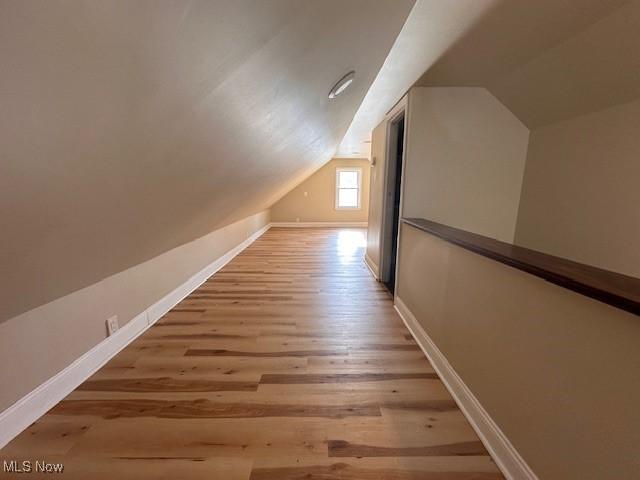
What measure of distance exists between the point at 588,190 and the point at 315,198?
647 cm

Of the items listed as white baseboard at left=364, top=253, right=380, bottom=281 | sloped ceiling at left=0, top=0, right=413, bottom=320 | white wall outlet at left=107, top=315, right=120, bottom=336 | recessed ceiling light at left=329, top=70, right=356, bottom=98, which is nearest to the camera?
sloped ceiling at left=0, top=0, right=413, bottom=320

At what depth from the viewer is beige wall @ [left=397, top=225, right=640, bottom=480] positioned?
0.73 m

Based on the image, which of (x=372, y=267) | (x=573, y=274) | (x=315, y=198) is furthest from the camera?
(x=315, y=198)

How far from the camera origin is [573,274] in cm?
87

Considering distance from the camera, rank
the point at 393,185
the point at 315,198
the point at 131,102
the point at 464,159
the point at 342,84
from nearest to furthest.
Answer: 1. the point at 131,102
2. the point at 342,84
3. the point at 464,159
4. the point at 393,185
5. the point at 315,198

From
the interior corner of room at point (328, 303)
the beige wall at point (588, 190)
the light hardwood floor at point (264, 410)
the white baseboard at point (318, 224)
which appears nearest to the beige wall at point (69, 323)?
the interior corner of room at point (328, 303)

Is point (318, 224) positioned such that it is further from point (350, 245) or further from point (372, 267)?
point (372, 267)

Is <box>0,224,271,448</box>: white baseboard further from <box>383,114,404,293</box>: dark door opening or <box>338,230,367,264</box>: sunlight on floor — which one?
<box>338,230,367,264</box>: sunlight on floor

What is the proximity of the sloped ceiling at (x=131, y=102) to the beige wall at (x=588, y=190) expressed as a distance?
4.82 feet

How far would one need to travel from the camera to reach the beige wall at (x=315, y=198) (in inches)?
310

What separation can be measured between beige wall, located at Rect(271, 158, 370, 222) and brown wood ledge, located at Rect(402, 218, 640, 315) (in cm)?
671

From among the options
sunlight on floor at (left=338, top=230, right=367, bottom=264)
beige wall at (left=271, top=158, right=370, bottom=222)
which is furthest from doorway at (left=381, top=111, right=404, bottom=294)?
beige wall at (left=271, top=158, right=370, bottom=222)

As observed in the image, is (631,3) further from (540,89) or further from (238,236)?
(238,236)

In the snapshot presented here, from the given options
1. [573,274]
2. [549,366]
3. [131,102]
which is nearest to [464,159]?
[573,274]
